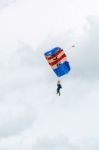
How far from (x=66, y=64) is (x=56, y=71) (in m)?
3.60

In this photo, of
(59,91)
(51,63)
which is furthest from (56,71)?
(59,91)

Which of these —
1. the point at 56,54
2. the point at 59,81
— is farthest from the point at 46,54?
the point at 59,81

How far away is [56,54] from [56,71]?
4522mm

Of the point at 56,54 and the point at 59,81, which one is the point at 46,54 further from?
the point at 59,81

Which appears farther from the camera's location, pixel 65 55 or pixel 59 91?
pixel 59 91

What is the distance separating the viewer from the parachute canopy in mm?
77231

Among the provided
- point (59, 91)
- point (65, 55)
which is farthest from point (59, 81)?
point (65, 55)

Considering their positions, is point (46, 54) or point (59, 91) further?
point (59, 91)

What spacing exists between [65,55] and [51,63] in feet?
14.5

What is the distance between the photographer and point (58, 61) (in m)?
80.2

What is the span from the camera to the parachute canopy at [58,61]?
7723 cm

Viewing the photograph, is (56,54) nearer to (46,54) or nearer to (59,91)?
(46,54)

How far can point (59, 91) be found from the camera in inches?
3351

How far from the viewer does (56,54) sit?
257 ft
